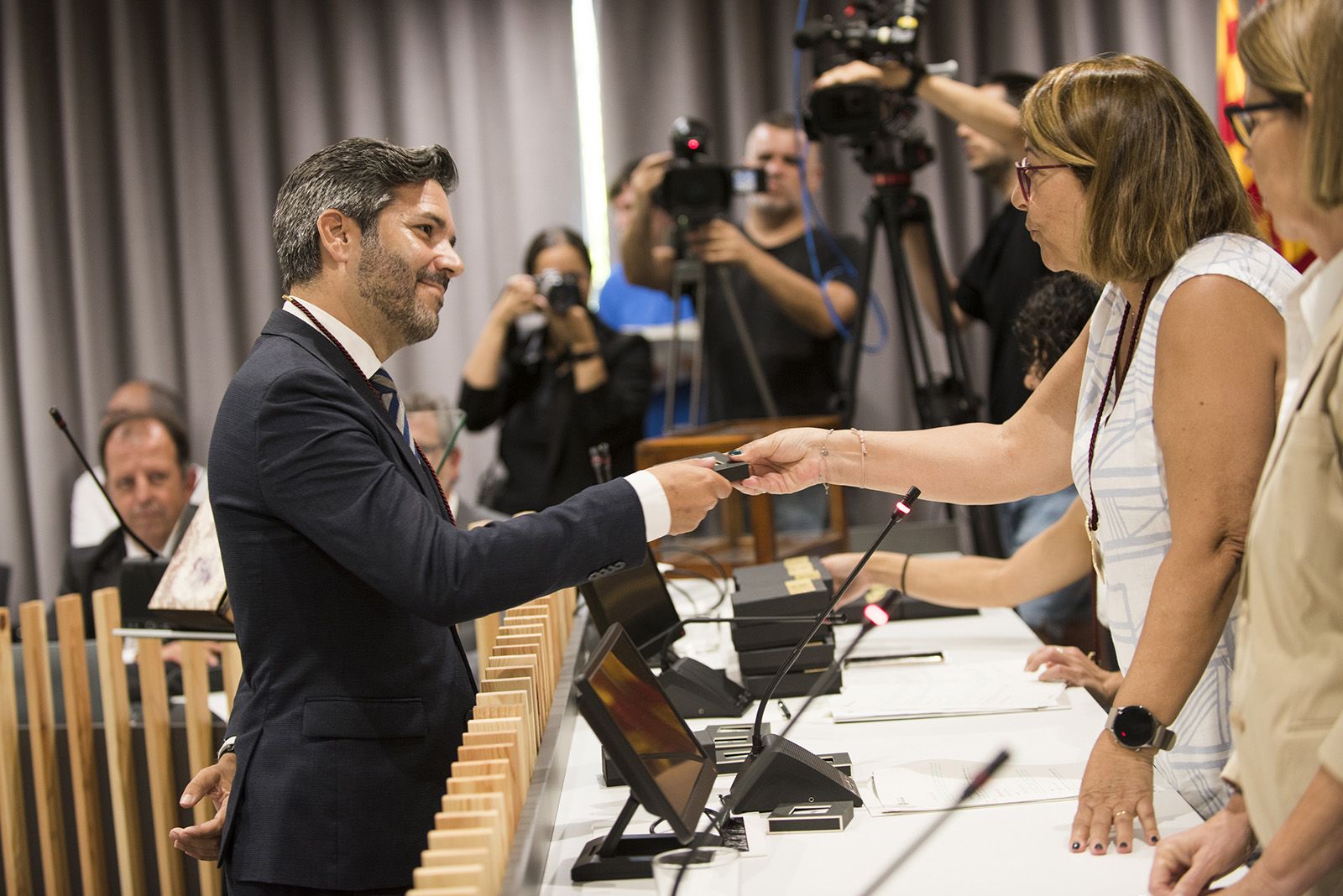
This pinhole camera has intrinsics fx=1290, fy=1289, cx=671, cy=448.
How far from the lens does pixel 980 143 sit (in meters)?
3.55

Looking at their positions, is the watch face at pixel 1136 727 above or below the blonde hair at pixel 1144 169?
below

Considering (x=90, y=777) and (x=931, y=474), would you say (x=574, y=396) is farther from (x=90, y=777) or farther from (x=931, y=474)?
(x=931, y=474)

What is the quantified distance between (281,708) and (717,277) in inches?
91.3

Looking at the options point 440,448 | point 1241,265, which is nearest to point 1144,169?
point 1241,265

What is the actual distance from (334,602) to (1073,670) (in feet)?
3.74

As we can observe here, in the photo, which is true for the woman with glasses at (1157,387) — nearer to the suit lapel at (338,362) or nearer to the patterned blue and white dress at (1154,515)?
the patterned blue and white dress at (1154,515)

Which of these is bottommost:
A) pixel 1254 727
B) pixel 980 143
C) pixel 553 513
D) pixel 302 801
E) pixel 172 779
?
pixel 172 779

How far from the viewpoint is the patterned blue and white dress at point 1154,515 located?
1352 mm

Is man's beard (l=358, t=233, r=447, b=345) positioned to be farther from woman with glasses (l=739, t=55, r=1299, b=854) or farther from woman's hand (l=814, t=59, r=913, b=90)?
woman's hand (l=814, t=59, r=913, b=90)

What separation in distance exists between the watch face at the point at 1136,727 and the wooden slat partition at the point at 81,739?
1875mm

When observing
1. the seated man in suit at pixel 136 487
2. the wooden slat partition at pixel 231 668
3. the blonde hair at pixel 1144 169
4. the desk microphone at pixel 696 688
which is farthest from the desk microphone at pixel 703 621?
the seated man in suit at pixel 136 487

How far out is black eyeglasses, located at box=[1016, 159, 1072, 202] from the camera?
1514 mm

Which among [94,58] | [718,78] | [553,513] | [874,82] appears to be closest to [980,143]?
[874,82]

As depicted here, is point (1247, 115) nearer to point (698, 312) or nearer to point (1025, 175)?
point (1025, 175)
